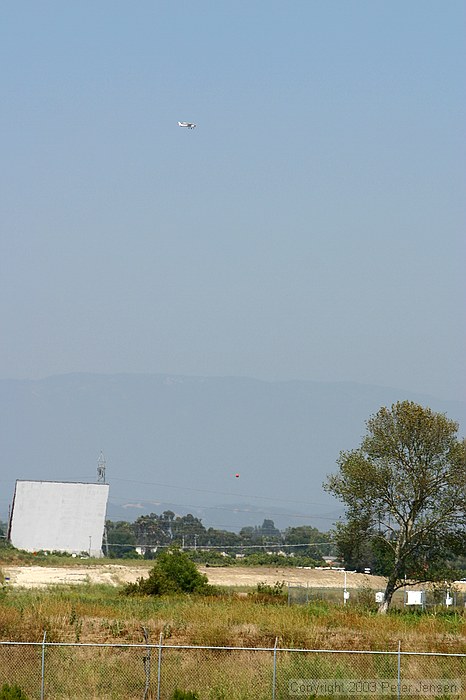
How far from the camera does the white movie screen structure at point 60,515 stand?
10919 cm

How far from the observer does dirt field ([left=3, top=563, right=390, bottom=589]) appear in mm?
66312

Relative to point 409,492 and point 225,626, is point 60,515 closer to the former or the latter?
point 409,492

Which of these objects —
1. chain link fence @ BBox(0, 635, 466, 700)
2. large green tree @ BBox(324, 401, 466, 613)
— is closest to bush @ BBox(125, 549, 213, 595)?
large green tree @ BBox(324, 401, 466, 613)

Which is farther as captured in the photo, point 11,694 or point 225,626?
point 225,626

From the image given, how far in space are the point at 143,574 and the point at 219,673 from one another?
4424cm

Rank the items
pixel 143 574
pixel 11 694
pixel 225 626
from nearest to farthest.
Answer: pixel 11 694
pixel 225 626
pixel 143 574

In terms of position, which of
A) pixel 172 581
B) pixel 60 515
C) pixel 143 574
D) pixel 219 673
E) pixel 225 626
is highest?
pixel 60 515

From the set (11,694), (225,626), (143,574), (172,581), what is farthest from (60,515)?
(11,694)

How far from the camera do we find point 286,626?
118 ft

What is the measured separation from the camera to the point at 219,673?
29.2 m

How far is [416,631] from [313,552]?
5430 inches

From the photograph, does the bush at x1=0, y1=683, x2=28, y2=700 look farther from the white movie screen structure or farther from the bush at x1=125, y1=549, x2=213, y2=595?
the white movie screen structure

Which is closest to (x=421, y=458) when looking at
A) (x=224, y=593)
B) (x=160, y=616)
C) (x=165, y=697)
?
(x=224, y=593)

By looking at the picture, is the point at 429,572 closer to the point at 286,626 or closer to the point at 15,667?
the point at 286,626
